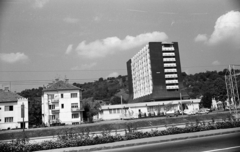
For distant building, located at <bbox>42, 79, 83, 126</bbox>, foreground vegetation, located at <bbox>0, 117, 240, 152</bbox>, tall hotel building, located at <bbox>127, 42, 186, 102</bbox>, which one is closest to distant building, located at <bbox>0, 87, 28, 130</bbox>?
distant building, located at <bbox>42, 79, 83, 126</bbox>

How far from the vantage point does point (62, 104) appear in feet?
212

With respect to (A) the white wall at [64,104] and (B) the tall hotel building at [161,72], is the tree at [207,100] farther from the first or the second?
(A) the white wall at [64,104]

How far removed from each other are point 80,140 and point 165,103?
6543 cm

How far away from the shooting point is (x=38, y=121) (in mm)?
65312

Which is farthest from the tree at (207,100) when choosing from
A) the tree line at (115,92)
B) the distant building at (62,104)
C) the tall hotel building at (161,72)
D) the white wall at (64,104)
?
the white wall at (64,104)

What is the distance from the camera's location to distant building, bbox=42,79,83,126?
2502 inches

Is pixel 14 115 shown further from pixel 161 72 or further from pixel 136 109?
pixel 161 72

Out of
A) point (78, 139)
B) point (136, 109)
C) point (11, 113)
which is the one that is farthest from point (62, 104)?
point (78, 139)

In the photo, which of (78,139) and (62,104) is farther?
(62,104)

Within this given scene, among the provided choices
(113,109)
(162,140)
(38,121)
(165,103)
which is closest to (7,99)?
(38,121)

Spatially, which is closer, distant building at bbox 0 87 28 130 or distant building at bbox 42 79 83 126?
distant building at bbox 0 87 28 130

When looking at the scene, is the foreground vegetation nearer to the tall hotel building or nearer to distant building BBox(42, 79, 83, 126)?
distant building BBox(42, 79, 83, 126)

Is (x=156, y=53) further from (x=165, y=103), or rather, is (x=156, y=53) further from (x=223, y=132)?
(x=223, y=132)

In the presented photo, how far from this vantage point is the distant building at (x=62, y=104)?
6356 cm
